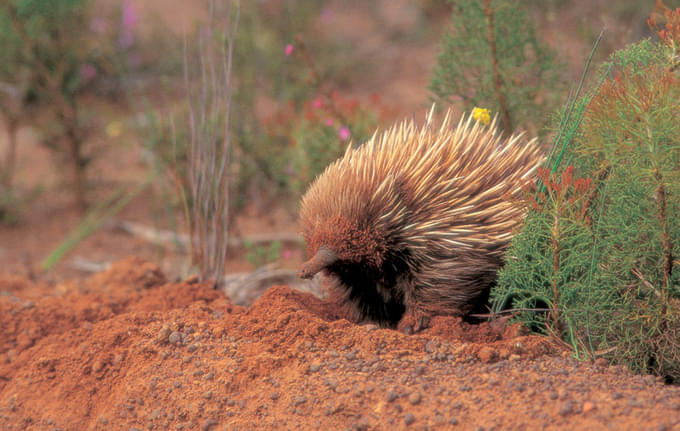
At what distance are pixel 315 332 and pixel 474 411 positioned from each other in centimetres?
77

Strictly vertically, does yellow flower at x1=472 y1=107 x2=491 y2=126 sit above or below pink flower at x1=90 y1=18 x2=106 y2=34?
above

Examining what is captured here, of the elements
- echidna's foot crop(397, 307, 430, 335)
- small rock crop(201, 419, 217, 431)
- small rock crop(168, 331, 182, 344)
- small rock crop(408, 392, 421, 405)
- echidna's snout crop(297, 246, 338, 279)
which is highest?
echidna's snout crop(297, 246, 338, 279)

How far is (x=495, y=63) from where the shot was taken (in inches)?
154

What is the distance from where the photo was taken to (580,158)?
112 inches

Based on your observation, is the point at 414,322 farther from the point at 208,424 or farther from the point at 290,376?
the point at 208,424

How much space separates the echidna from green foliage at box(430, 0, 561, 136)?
80cm

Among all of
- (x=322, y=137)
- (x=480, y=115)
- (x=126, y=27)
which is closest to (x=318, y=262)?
(x=480, y=115)

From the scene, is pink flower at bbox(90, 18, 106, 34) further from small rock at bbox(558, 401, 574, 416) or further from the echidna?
small rock at bbox(558, 401, 574, 416)

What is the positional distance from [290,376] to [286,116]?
465cm

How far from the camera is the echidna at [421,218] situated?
119 inches

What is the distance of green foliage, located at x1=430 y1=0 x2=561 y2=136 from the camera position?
12.9 ft

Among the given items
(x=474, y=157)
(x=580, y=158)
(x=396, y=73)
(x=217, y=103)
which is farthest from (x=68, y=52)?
(x=396, y=73)

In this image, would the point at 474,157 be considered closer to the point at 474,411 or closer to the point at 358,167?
the point at 358,167

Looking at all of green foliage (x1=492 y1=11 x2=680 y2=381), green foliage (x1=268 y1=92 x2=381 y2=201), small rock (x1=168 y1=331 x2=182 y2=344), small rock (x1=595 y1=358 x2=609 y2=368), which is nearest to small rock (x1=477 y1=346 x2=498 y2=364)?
green foliage (x1=492 y1=11 x2=680 y2=381)
